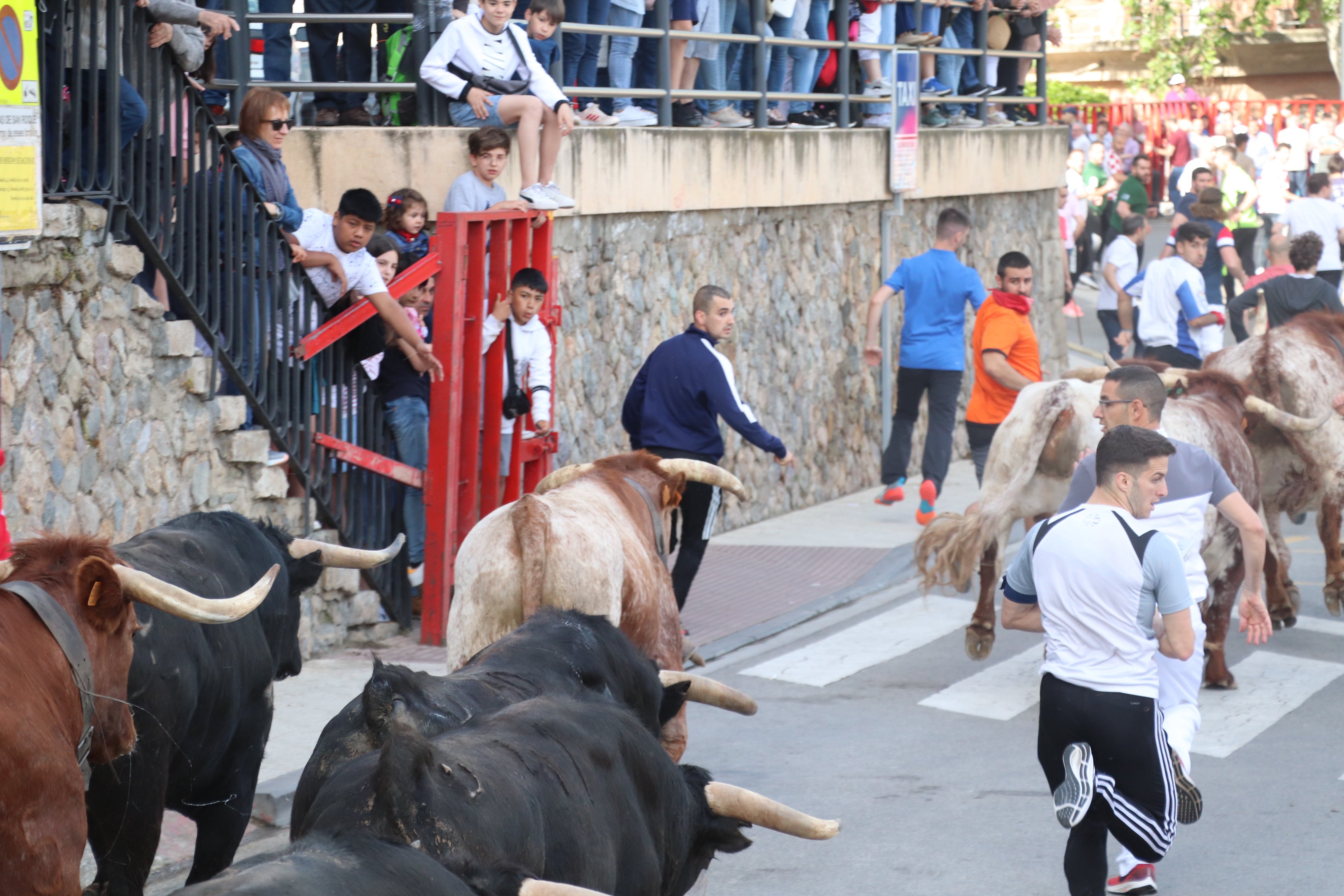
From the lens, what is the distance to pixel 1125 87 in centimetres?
4350

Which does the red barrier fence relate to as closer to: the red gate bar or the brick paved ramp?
the red gate bar

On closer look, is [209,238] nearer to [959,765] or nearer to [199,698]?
[199,698]

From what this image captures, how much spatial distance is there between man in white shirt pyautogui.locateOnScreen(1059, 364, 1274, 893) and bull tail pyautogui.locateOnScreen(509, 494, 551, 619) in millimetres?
1992

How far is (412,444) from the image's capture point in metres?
9.16

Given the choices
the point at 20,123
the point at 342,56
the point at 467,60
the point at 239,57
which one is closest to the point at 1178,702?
the point at 20,123

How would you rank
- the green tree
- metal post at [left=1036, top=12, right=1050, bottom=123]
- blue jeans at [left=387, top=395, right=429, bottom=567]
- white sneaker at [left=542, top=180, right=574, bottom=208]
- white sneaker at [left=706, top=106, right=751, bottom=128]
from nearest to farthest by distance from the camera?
blue jeans at [left=387, top=395, right=429, bottom=567] < white sneaker at [left=542, top=180, right=574, bottom=208] < white sneaker at [left=706, top=106, right=751, bottom=128] < metal post at [left=1036, top=12, right=1050, bottom=123] < the green tree

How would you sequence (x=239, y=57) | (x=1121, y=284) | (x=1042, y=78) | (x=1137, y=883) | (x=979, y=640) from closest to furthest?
(x=1137, y=883)
(x=979, y=640)
(x=239, y=57)
(x=1121, y=284)
(x=1042, y=78)

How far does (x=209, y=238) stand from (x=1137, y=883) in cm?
527

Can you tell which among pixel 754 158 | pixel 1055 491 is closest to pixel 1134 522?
pixel 1055 491

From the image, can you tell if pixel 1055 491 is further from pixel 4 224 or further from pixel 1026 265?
pixel 4 224

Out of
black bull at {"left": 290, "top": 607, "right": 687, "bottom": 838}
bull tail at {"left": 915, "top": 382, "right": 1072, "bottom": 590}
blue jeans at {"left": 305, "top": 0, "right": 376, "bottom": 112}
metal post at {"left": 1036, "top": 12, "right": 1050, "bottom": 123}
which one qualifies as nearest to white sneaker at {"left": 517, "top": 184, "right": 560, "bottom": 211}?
blue jeans at {"left": 305, "top": 0, "right": 376, "bottom": 112}

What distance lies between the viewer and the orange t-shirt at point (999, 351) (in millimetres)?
10859

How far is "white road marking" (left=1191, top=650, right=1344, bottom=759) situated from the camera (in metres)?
7.61

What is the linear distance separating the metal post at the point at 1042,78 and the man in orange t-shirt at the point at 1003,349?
7824mm
